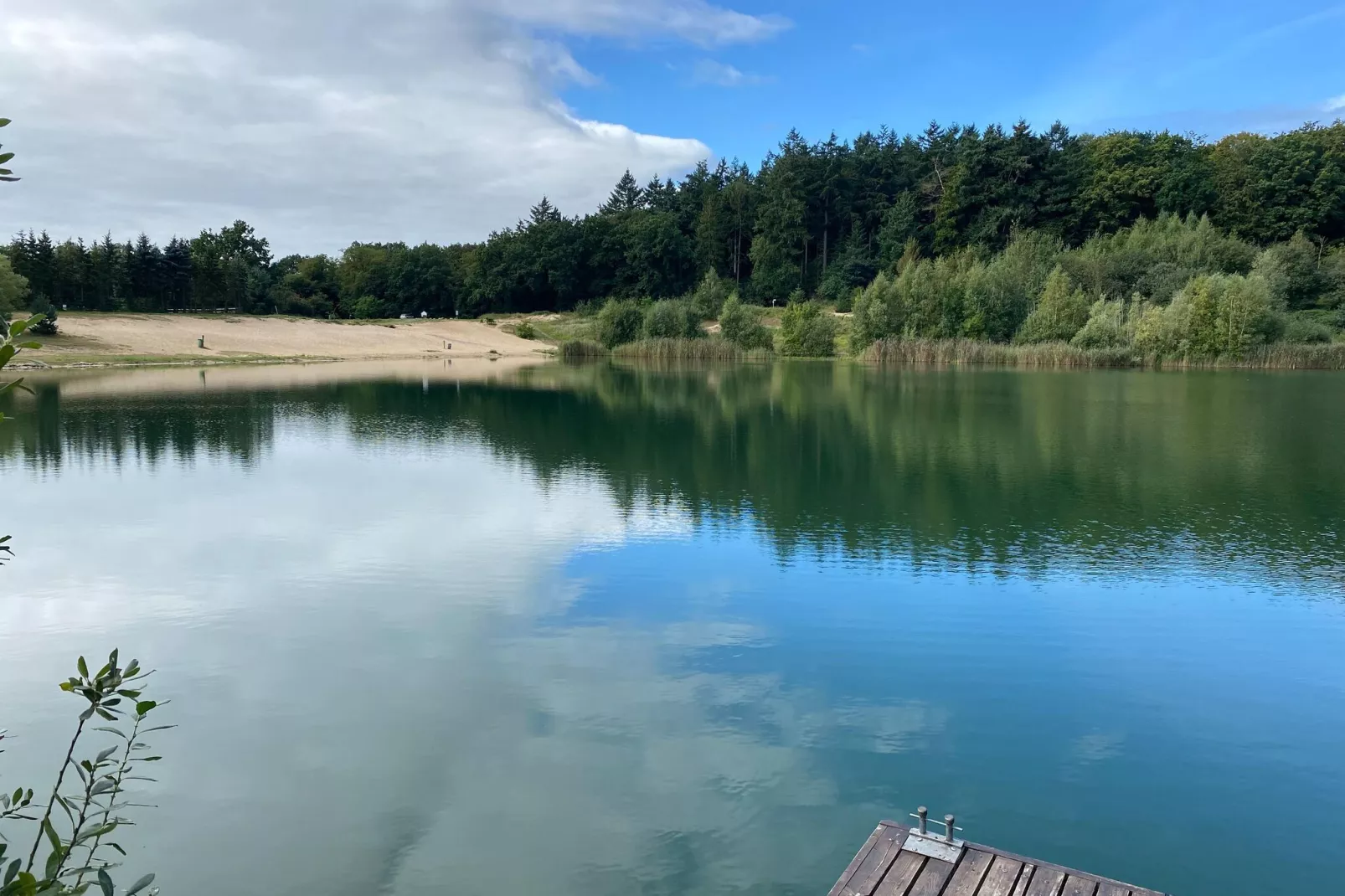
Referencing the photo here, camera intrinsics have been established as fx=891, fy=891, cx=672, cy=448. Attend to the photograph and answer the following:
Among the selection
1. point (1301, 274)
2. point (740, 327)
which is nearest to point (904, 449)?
point (740, 327)

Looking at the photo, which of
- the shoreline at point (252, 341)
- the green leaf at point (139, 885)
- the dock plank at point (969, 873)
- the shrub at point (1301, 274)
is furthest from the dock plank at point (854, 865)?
the shrub at point (1301, 274)

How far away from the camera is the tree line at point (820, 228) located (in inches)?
2450

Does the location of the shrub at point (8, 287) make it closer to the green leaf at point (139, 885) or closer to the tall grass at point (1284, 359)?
the green leaf at point (139, 885)

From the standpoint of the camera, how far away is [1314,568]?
32.8ft

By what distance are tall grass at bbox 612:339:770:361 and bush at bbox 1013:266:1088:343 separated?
14.8 meters

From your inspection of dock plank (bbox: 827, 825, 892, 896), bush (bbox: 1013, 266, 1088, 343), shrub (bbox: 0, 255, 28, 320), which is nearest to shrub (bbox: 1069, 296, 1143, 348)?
bush (bbox: 1013, 266, 1088, 343)

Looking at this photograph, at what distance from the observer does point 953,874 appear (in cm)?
390

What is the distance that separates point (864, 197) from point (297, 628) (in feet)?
250

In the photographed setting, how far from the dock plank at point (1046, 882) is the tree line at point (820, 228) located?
202 feet

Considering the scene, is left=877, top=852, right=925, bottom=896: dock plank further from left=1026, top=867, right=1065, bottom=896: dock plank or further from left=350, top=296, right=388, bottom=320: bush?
left=350, top=296, right=388, bottom=320: bush

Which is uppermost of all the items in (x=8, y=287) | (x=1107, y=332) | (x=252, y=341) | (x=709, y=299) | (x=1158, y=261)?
(x=1158, y=261)

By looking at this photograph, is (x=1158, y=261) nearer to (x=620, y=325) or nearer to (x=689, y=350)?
(x=689, y=350)

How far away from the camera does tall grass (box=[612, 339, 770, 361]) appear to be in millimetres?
51469

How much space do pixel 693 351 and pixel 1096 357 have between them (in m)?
21.2
